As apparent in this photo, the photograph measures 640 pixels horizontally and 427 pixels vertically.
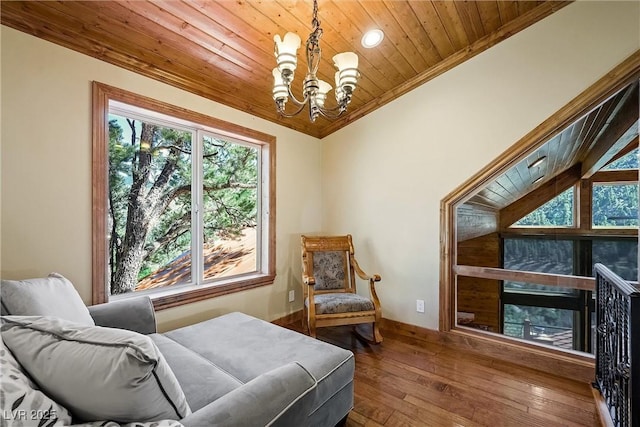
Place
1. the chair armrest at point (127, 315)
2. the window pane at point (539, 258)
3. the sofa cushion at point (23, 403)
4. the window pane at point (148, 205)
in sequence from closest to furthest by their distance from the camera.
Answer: the sofa cushion at point (23, 403) → the chair armrest at point (127, 315) → the window pane at point (148, 205) → the window pane at point (539, 258)

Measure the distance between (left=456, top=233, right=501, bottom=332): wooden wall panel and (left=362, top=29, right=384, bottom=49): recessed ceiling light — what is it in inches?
78.4

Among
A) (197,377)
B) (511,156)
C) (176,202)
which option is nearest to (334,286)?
(176,202)

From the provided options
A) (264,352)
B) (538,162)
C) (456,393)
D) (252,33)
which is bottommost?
(456,393)

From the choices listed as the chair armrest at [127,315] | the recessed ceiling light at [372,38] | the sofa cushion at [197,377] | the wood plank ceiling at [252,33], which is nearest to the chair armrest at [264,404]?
the sofa cushion at [197,377]

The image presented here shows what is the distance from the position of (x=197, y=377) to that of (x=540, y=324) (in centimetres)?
298

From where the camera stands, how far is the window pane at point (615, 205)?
2180mm

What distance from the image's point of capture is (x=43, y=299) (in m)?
1.37

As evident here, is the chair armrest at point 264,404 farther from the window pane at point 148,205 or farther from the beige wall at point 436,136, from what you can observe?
the beige wall at point 436,136

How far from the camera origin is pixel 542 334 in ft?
8.54

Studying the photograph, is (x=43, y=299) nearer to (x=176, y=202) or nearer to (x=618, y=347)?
(x=176, y=202)

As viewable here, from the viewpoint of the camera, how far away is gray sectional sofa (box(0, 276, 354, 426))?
2.46 ft

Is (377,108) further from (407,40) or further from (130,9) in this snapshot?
(130,9)

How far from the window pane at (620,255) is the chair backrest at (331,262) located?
7.03ft

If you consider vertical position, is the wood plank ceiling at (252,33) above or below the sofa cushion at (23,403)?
above
